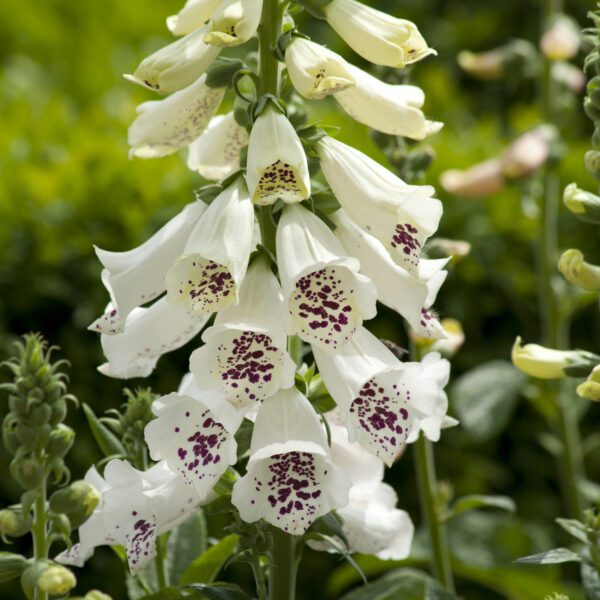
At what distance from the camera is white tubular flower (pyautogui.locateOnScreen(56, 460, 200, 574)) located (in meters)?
1.64

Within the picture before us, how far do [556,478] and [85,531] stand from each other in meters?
2.60

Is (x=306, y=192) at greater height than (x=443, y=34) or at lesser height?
greater

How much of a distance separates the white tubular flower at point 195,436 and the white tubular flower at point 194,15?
20.3 inches

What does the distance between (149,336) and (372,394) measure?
1.10 ft

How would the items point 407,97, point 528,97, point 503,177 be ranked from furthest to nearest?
point 528,97 → point 503,177 → point 407,97

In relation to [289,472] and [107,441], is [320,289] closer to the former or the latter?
[289,472]

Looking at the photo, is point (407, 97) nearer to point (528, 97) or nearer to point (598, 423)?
point (598, 423)

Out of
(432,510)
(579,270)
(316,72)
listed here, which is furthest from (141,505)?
(432,510)

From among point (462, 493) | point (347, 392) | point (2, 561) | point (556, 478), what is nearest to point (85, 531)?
point (2, 561)

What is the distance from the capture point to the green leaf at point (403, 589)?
1950 millimetres

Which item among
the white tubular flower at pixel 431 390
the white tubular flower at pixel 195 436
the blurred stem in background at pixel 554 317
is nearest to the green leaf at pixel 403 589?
the white tubular flower at pixel 431 390

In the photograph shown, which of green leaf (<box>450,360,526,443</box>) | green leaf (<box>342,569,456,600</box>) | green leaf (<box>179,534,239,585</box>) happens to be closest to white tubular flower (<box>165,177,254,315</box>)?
green leaf (<box>179,534,239,585</box>)

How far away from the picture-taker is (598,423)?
402 centimetres

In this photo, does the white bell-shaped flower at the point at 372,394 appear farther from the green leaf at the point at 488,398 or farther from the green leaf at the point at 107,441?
the green leaf at the point at 488,398
